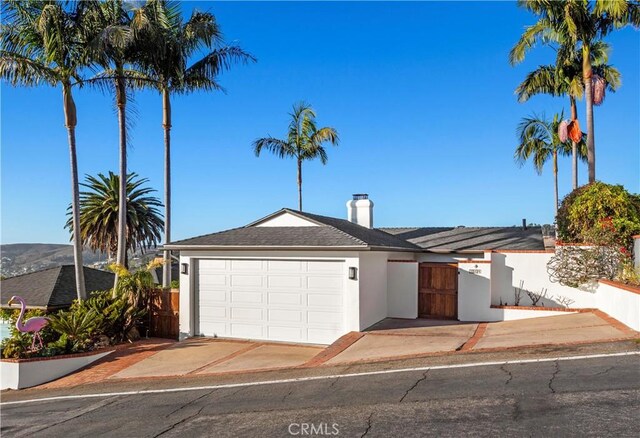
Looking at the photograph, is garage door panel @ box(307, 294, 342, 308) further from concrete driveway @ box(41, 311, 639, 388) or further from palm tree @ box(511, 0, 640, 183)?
palm tree @ box(511, 0, 640, 183)

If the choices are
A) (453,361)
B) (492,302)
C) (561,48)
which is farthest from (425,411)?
(561,48)

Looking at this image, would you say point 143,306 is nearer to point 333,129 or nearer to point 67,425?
point 67,425

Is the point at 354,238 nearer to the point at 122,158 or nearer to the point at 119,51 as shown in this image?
the point at 122,158

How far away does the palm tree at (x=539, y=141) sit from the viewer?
28672 millimetres

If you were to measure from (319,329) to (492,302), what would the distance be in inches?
235

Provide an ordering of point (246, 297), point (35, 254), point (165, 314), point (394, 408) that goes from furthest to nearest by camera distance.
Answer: point (35, 254) < point (165, 314) < point (246, 297) < point (394, 408)

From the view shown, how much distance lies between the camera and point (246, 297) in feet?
49.7

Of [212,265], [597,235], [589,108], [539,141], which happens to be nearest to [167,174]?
[212,265]

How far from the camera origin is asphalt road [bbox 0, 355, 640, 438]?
6.17 meters

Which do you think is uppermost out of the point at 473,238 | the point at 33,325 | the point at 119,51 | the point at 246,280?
the point at 119,51

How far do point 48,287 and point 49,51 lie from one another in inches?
350

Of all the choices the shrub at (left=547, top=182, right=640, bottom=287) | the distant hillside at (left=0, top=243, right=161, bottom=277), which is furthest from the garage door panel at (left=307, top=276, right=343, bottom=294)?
the distant hillside at (left=0, top=243, right=161, bottom=277)

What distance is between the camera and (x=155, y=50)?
61.3 feet

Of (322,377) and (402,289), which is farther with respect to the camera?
(402,289)
